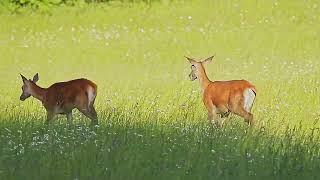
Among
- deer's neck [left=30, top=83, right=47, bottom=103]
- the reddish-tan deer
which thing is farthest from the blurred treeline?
the reddish-tan deer

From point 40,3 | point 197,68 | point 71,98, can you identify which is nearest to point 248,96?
point 197,68

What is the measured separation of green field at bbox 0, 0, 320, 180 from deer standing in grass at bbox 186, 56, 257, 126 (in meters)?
0.18

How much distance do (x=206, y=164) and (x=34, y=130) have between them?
8.36ft

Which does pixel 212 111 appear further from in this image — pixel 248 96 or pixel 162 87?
pixel 162 87

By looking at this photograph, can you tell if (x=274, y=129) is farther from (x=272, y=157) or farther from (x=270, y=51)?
(x=270, y=51)

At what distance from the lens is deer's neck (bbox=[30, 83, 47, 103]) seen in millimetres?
11031

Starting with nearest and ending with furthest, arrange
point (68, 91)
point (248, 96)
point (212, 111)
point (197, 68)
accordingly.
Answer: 1. point (68, 91)
2. point (248, 96)
3. point (212, 111)
4. point (197, 68)

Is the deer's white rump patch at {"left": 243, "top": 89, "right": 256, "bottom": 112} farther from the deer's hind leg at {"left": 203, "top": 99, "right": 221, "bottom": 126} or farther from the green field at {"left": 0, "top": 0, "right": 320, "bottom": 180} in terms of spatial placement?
the deer's hind leg at {"left": 203, "top": 99, "right": 221, "bottom": 126}

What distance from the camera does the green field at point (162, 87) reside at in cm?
861

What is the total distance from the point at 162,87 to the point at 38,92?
452 cm

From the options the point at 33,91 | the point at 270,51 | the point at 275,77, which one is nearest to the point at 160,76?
the point at 275,77

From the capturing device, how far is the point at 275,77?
650 inches

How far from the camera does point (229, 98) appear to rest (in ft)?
36.2

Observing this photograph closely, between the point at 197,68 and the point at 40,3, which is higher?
the point at 40,3
